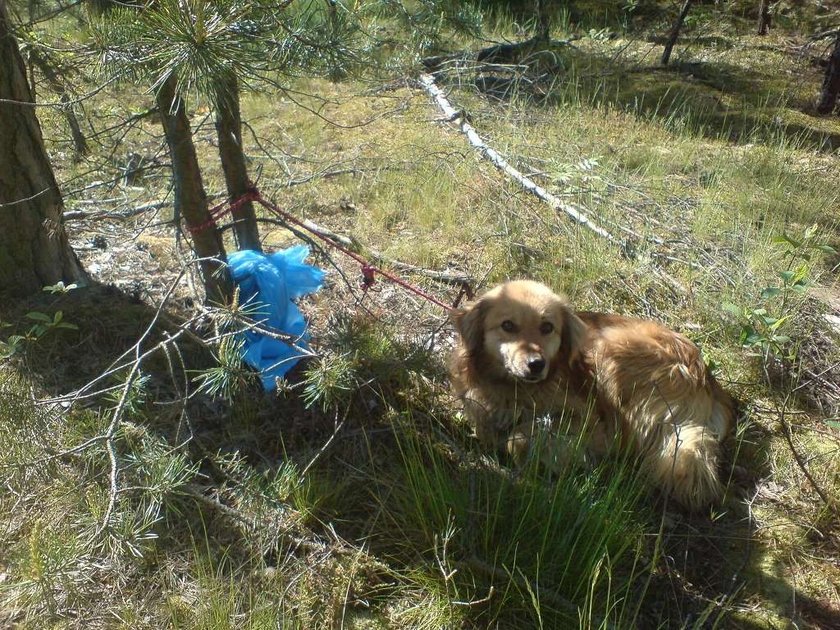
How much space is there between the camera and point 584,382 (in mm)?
3178

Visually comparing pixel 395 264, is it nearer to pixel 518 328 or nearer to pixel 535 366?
pixel 518 328

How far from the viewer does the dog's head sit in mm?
2906

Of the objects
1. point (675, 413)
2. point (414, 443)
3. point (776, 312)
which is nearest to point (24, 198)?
point (414, 443)

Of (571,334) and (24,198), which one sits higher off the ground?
(24,198)

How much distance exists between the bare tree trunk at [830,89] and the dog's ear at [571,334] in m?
5.70

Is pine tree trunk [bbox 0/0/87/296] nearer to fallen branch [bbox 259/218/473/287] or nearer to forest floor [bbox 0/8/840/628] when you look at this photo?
forest floor [bbox 0/8/840/628]

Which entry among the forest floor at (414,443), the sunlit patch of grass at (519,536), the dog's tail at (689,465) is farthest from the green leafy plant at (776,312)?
the sunlit patch of grass at (519,536)

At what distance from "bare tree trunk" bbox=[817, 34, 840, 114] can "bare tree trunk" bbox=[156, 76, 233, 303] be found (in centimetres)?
673

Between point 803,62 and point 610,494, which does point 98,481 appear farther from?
point 803,62

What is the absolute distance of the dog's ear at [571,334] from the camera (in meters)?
3.02

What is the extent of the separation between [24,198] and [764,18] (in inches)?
388

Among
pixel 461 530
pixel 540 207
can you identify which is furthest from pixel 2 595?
pixel 540 207

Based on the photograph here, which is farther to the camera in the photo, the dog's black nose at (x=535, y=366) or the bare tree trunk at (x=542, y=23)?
the bare tree trunk at (x=542, y=23)

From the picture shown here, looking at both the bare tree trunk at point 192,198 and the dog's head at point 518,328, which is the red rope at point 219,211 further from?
the dog's head at point 518,328
